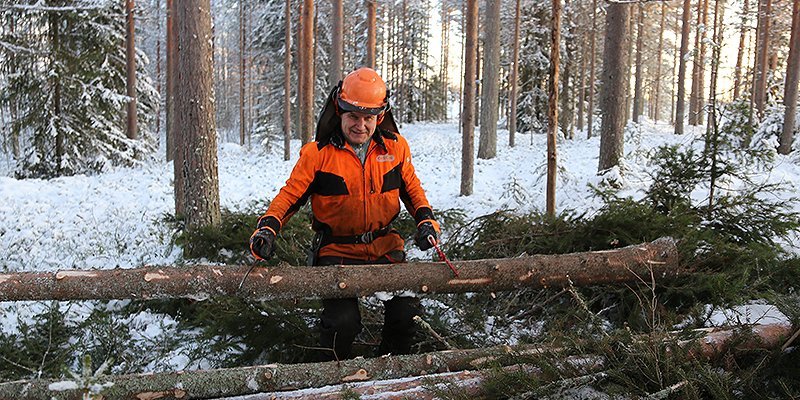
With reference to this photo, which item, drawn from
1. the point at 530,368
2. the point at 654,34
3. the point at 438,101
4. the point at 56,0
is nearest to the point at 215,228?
the point at 530,368

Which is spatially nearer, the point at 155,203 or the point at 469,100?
the point at 469,100

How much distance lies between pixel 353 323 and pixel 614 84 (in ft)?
27.8

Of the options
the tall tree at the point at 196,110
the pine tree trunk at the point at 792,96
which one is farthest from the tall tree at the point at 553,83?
the pine tree trunk at the point at 792,96

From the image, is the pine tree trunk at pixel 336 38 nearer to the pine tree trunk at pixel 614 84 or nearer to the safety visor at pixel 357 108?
the pine tree trunk at pixel 614 84

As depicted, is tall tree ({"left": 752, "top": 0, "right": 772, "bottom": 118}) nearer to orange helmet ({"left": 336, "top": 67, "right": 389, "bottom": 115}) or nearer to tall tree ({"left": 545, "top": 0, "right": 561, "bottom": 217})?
tall tree ({"left": 545, "top": 0, "right": 561, "bottom": 217})

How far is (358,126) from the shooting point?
3.58m

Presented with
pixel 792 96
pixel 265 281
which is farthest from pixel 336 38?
pixel 792 96

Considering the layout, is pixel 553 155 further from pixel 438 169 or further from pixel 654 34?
pixel 654 34

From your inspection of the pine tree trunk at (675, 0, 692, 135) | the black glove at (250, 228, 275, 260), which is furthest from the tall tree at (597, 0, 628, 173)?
the pine tree trunk at (675, 0, 692, 135)

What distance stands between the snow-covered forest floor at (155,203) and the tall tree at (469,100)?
1.90ft

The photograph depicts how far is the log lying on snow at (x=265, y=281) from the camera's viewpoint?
326 centimetres

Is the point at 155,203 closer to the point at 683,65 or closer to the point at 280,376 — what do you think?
the point at 280,376

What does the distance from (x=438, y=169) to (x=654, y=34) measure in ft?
106

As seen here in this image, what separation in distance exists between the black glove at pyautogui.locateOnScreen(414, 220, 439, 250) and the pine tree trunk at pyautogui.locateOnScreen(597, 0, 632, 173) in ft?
24.2
